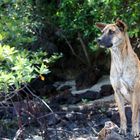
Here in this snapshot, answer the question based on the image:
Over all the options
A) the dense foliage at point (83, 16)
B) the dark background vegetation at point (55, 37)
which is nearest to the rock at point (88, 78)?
the dark background vegetation at point (55, 37)

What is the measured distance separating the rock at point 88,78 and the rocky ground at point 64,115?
8.3 inches

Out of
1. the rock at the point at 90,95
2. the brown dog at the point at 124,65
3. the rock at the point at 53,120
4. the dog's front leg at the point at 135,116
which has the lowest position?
the rock at the point at 90,95

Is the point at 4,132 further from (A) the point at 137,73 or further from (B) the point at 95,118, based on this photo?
(A) the point at 137,73

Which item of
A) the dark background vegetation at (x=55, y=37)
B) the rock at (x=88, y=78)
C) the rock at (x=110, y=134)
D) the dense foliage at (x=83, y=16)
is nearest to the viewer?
the rock at (x=110, y=134)

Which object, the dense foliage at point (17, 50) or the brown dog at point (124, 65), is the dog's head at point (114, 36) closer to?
the brown dog at point (124, 65)

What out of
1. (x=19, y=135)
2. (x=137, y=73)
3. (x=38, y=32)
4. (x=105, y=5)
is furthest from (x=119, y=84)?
(x=38, y=32)

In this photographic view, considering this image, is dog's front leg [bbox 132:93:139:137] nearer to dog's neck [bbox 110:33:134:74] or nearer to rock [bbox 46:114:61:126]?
dog's neck [bbox 110:33:134:74]

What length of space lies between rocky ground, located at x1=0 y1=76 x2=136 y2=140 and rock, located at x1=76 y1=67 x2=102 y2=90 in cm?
21

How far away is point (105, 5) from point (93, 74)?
4.85 metres

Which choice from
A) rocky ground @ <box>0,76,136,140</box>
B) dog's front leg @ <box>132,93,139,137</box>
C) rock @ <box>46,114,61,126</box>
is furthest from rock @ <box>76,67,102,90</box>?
dog's front leg @ <box>132,93,139,137</box>

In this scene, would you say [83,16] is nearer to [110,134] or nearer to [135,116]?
[135,116]

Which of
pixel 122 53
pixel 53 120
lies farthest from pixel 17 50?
pixel 53 120

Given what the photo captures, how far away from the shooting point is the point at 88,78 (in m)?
16.2

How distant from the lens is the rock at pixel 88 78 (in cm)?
1593
